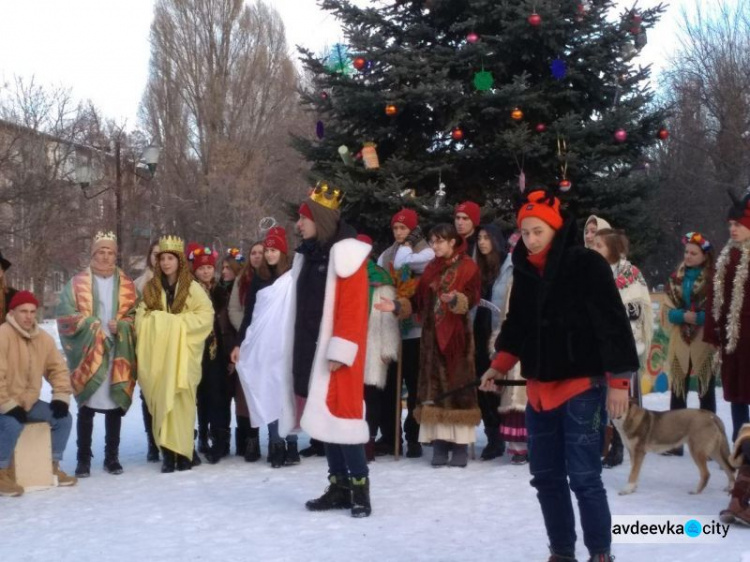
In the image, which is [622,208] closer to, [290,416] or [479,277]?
[479,277]

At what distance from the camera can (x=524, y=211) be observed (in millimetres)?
4242

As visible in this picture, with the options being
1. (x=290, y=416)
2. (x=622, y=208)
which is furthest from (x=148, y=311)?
(x=622, y=208)

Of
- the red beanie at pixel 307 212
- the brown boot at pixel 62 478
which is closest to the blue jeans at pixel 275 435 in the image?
the brown boot at pixel 62 478

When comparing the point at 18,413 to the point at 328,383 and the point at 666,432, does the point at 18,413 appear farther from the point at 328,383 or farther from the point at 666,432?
the point at 666,432

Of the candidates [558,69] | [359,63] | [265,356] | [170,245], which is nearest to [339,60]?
[359,63]

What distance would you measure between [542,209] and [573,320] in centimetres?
55

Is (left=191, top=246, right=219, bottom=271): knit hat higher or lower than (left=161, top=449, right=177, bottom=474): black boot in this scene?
higher

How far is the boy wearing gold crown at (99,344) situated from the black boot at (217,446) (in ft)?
2.53

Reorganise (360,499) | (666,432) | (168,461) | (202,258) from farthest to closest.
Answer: (202,258)
(168,461)
(666,432)
(360,499)

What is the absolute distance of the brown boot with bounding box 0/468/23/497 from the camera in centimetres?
643

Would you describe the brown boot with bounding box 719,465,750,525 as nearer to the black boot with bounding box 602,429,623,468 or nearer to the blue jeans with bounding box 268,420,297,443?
the black boot with bounding box 602,429,623,468

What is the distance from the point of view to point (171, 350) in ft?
23.8

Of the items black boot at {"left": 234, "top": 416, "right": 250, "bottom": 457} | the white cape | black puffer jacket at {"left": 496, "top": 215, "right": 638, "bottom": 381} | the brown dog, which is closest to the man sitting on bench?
the white cape

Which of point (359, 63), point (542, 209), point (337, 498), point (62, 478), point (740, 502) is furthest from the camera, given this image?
point (359, 63)
